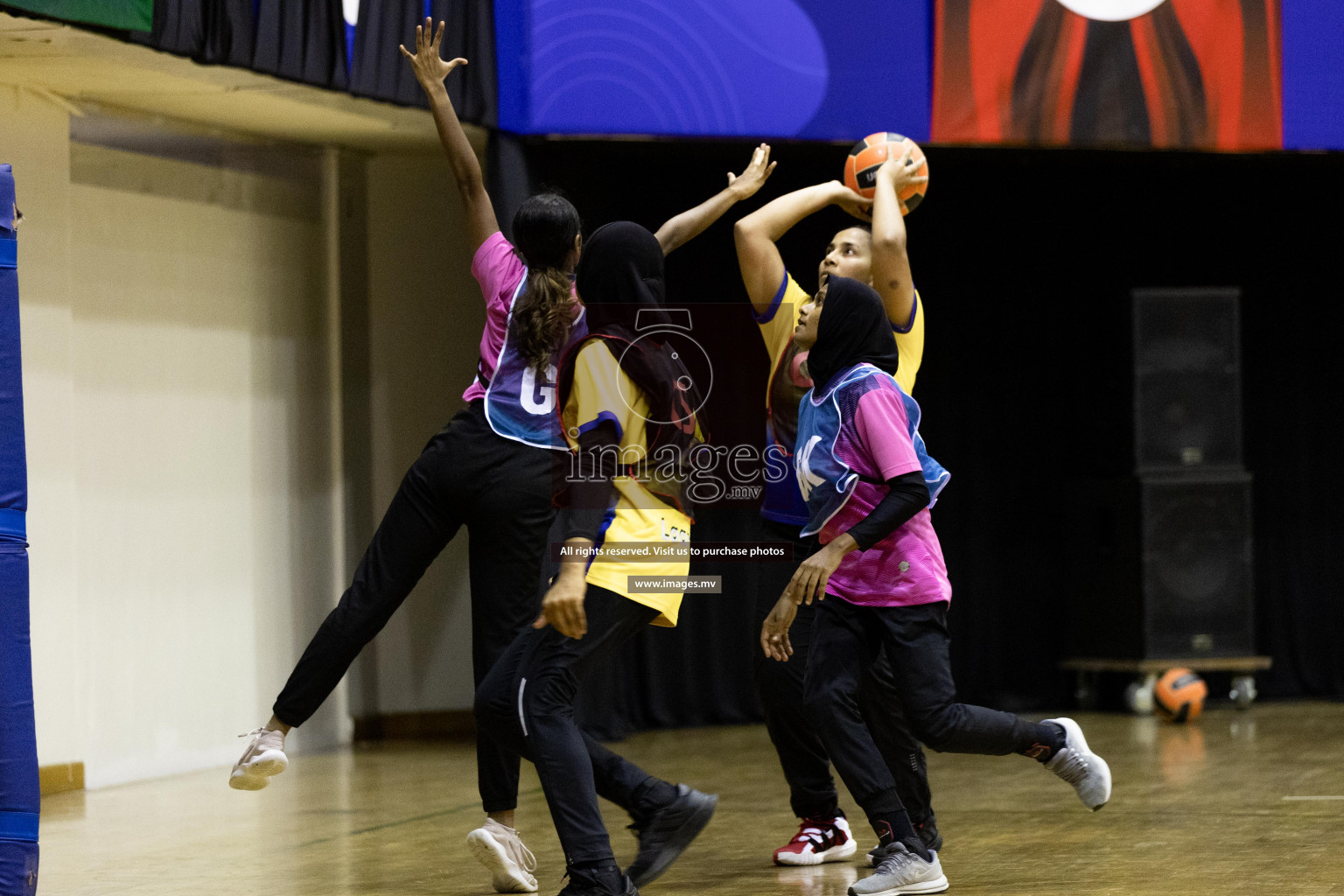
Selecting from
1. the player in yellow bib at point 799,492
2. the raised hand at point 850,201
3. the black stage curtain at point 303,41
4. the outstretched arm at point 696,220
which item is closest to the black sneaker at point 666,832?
the player in yellow bib at point 799,492

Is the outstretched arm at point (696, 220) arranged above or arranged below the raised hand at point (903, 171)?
below

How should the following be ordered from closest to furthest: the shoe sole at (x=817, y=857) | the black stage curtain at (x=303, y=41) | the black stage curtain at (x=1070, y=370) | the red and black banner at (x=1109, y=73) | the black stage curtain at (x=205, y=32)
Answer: the shoe sole at (x=817, y=857), the black stage curtain at (x=205, y=32), the black stage curtain at (x=303, y=41), the red and black banner at (x=1109, y=73), the black stage curtain at (x=1070, y=370)

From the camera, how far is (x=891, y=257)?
4.08 meters

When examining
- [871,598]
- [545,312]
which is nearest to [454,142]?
[545,312]

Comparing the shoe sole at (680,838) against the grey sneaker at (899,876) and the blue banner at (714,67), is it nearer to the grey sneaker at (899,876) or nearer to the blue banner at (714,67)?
the grey sneaker at (899,876)

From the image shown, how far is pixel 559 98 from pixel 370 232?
1.41 meters

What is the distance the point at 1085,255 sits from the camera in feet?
25.7

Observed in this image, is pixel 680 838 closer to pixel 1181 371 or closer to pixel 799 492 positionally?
pixel 799 492

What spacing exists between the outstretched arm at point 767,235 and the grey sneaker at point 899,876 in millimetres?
1448

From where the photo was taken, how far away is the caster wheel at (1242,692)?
752 cm

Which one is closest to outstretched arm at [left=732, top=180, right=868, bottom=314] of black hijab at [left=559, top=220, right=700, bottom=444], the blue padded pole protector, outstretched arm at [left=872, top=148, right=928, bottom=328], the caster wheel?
outstretched arm at [left=872, top=148, right=928, bottom=328]

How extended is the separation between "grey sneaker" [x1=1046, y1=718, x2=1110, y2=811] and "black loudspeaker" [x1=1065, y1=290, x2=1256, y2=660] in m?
3.66

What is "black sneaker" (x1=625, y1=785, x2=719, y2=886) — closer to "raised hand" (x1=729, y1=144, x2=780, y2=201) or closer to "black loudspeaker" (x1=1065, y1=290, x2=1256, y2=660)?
"raised hand" (x1=729, y1=144, x2=780, y2=201)

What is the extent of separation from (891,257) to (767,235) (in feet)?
1.08
